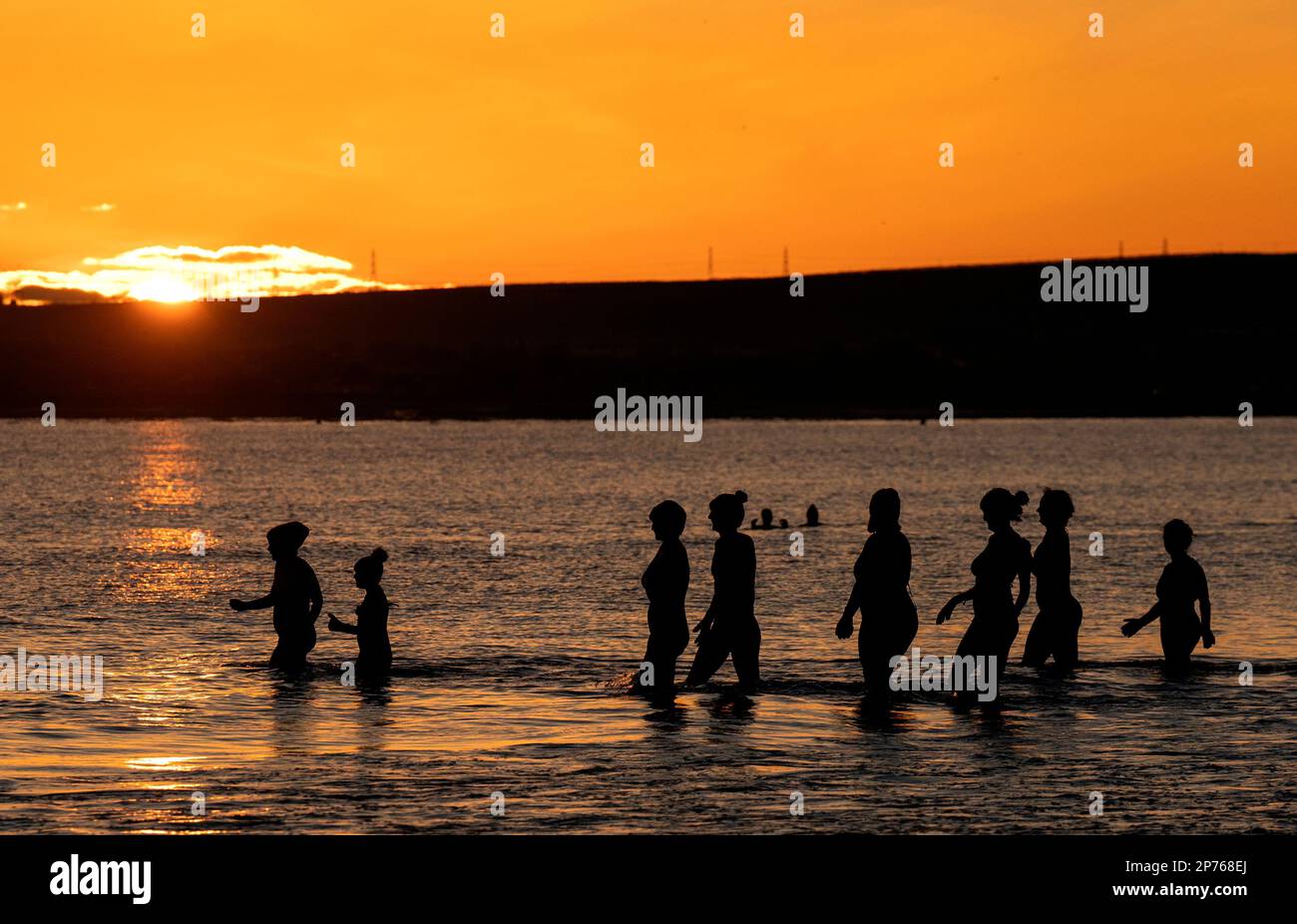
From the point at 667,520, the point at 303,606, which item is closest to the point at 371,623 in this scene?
the point at 303,606

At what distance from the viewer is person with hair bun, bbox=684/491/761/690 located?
558 inches

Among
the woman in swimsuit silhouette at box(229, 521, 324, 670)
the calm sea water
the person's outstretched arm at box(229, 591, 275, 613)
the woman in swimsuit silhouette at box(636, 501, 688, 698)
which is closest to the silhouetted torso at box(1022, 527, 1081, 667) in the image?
the calm sea water

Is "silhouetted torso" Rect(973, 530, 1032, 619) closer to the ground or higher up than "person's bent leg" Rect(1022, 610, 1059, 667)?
higher up

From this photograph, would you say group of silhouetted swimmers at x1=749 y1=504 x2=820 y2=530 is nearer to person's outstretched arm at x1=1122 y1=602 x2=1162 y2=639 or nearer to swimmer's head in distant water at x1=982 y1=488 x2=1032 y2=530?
person's outstretched arm at x1=1122 y1=602 x2=1162 y2=639

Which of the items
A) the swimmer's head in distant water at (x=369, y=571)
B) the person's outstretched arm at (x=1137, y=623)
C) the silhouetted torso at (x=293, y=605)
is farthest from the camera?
the person's outstretched arm at (x=1137, y=623)

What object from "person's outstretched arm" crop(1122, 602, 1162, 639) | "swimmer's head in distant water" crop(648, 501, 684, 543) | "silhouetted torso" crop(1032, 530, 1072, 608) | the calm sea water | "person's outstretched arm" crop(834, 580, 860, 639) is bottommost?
the calm sea water

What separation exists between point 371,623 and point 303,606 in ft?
2.16

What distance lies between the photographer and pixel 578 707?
15.0m

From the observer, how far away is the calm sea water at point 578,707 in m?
10.7

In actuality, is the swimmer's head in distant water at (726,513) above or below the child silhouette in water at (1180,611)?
above

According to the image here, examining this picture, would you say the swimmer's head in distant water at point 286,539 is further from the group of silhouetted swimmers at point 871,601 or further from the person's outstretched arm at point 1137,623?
the person's outstretched arm at point 1137,623

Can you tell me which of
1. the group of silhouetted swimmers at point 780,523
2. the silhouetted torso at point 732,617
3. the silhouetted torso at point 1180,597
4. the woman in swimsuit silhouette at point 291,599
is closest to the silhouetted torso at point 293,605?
the woman in swimsuit silhouette at point 291,599

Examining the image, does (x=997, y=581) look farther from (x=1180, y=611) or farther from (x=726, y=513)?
(x=1180, y=611)

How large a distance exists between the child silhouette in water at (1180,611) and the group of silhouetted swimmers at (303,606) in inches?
259
